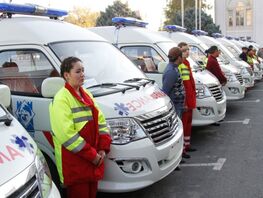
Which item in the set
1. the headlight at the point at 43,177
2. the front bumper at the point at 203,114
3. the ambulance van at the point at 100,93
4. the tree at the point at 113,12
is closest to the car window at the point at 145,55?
the front bumper at the point at 203,114

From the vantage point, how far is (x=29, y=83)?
4.78 meters

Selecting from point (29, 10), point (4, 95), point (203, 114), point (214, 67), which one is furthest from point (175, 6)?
point (4, 95)

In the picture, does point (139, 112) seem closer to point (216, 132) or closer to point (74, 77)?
point (74, 77)

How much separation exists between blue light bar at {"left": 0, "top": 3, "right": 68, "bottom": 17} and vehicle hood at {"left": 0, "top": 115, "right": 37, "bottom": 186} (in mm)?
2304

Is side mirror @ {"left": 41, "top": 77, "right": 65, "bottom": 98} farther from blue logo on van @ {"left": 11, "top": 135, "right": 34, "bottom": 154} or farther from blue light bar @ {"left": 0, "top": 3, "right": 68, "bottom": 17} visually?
blue light bar @ {"left": 0, "top": 3, "right": 68, "bottom": 17}

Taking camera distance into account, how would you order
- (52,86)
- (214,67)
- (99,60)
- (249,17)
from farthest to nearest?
(249,17)
(214,67)
(99,60)
(52,86)

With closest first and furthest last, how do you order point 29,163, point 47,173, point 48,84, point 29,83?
1. point 29,163
2. point 47,173
3. point 48,84
4. point 29,83

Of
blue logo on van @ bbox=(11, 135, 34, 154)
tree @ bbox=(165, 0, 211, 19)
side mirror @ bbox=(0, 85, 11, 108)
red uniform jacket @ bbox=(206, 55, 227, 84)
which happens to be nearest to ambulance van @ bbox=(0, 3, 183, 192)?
side mirror @ bbox=(0, 85, 11, 108)

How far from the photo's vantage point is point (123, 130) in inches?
168

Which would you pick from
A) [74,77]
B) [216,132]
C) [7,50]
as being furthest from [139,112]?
[216,132]

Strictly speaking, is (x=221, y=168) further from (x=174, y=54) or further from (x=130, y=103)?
(x=130, y=103)

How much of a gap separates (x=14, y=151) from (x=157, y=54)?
17.2 ft

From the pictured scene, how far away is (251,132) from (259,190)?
3337 mm

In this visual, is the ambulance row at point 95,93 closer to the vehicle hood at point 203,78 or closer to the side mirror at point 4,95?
the side mirror at point 4,95
